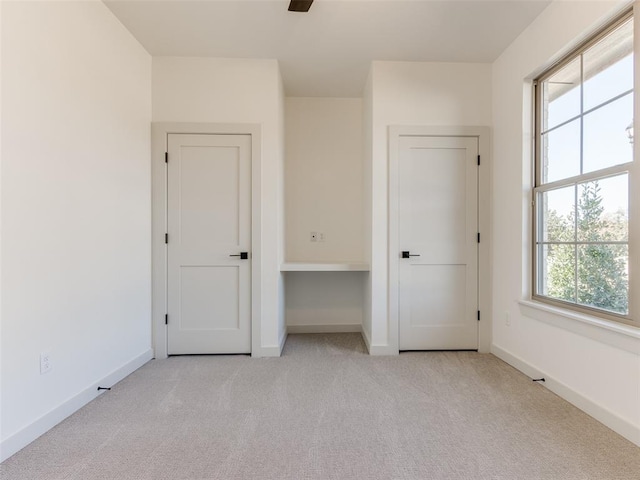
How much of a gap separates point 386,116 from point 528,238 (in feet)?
5.20

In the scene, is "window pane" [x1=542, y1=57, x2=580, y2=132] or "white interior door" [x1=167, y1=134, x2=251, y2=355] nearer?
"window pane" [x1=542, y1=57, x2=580, y2=132]

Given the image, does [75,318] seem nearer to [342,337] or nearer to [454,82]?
[342,337]

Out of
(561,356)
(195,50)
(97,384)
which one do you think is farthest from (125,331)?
(561,356)

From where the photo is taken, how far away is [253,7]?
221 cm

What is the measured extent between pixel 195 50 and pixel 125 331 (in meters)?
2.42

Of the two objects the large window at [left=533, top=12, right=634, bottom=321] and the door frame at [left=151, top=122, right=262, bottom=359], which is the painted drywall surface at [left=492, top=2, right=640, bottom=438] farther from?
the door frame at [left=151, top=122, right=262, bottom=359]

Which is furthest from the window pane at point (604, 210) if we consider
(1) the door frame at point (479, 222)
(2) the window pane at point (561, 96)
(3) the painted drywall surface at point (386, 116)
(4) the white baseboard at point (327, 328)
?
(4) the white baseboard at point (327, 328)

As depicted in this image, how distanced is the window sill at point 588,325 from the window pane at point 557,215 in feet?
1.66

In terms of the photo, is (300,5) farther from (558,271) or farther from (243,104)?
(558,271)

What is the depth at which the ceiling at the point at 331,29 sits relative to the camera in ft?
7.22

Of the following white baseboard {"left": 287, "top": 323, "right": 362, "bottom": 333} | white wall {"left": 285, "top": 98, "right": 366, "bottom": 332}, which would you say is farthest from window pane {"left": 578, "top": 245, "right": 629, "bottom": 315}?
white baseboard {"left": 287, "top": 323, "right": 362, "bottom": 333}

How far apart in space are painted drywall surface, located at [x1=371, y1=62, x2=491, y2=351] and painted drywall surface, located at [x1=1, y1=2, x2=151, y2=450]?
204 cm

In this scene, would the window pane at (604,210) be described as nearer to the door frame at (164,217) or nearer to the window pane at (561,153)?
the window pane at (561,153)

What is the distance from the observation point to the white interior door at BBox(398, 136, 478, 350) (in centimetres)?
289
